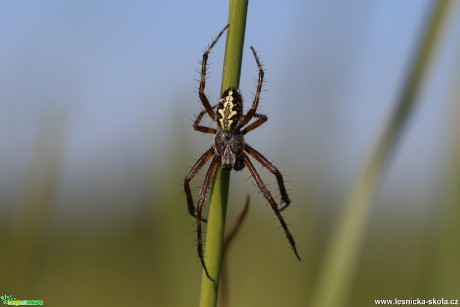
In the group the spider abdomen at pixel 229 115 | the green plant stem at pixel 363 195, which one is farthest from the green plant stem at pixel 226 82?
the spider abdomen at pixel 229 115

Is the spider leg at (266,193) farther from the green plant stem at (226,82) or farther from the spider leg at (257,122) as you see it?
the green plant stem at (226,82)

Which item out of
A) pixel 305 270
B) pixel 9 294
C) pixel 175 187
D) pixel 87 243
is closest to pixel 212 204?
pixel 175 187

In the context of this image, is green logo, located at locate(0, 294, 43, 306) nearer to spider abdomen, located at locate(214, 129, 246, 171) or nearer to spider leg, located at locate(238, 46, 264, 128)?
spider abdomen, located at locate(214, 129, 246, 171)

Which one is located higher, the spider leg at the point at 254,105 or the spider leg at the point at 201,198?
the spider leg at the point at 254,105

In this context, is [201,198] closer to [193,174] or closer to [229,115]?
[193,174]

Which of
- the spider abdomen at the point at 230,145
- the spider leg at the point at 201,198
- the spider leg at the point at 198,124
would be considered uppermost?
the spider leg at the point at 198,124

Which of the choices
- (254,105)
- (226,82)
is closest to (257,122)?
(254,105)

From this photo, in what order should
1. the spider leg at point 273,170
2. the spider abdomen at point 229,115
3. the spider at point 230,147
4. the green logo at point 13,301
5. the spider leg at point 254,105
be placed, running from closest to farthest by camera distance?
the green logo at point 13,301, the spider abdomen at point 229,115, the spider at point 230,147, the spider leg at point 254,105, the spider leg at point 273,170

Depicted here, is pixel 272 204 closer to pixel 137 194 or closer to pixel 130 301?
pixel 137 194
